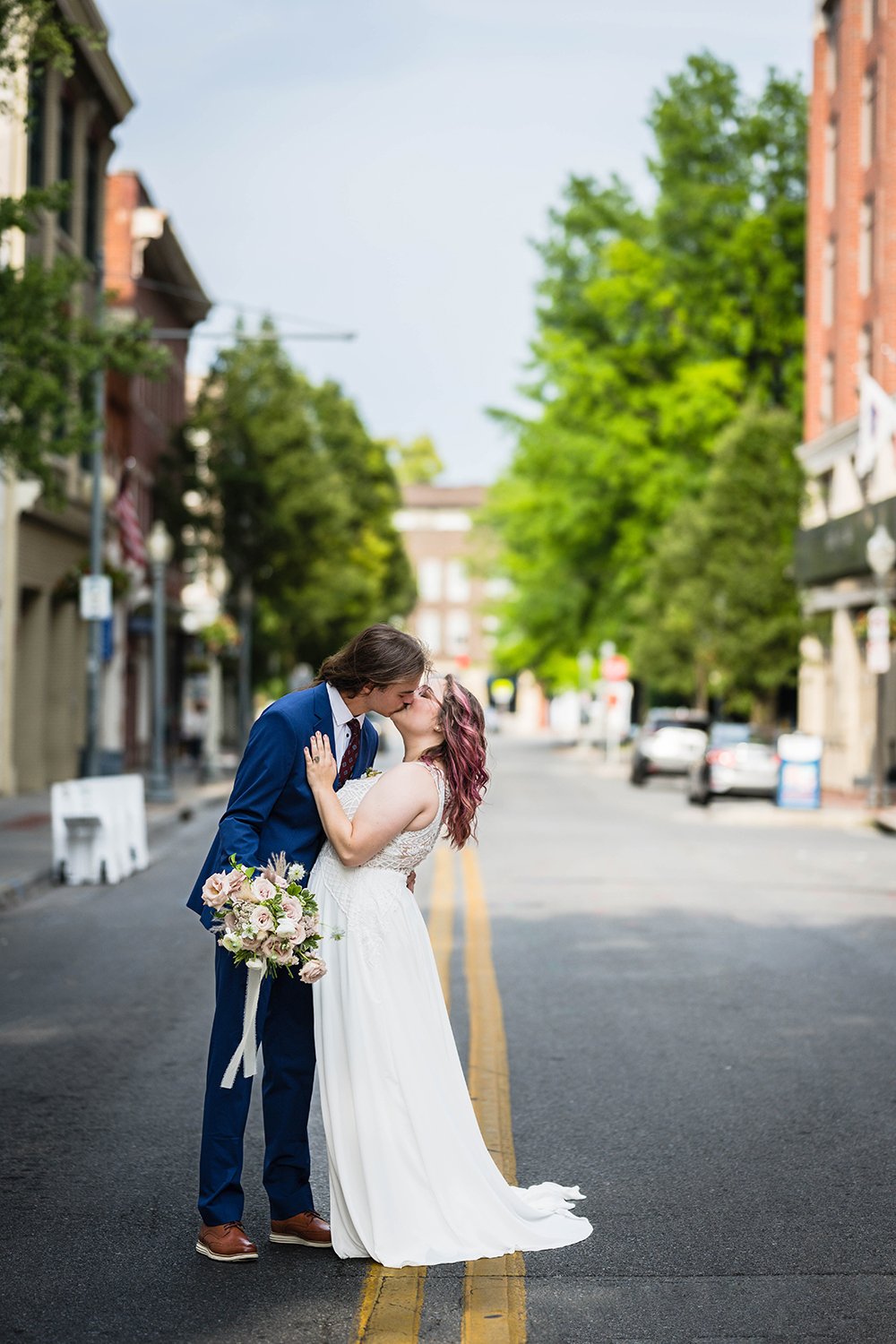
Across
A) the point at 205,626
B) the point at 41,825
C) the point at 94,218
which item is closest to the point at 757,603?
the point at 205,626

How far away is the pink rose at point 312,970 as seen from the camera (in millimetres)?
4801

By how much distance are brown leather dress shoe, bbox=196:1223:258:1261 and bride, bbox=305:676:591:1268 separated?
0.26 m

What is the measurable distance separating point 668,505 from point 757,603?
603 centimetres

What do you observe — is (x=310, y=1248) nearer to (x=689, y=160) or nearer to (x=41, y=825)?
(x=41, y=825)

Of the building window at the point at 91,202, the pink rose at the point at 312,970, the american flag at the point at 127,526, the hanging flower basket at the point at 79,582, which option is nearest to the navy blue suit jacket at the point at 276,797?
the pink rose at the point at 312,970

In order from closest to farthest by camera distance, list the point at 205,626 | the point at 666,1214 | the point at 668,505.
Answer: the point at 666,1214 → the point at 205,626 → the point at 668,505

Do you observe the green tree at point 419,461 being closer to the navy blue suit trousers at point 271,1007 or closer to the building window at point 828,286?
the building window at point 828,286

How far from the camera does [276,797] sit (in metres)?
5.03

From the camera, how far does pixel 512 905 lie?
14.4 m

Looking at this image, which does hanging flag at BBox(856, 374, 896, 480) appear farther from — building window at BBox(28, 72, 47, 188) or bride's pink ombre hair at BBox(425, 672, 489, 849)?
bride's pink ombre hair at BBox(425, 672, 489, 849)

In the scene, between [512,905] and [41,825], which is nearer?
[512,905]

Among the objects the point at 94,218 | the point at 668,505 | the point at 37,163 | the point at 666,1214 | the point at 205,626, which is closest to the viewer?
the point at 666,1214

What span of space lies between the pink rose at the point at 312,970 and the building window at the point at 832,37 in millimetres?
39142

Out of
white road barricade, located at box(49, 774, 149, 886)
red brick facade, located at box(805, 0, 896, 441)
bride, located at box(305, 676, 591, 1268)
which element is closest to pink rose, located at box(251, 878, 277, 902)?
bride, located at box(305, 676, 591, 1268)
